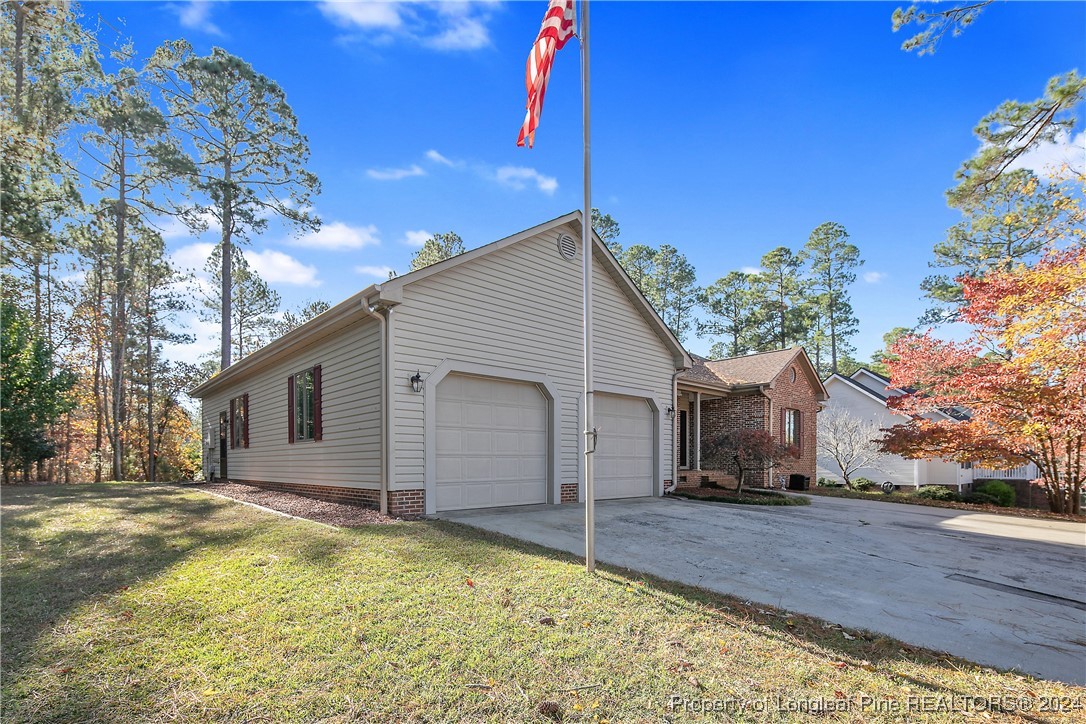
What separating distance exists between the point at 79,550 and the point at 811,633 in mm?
7685

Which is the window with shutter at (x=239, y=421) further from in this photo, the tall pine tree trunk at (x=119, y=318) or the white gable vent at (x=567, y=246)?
the white gable vent at (x=567, y=246)

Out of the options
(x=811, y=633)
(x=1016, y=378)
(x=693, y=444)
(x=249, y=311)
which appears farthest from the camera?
(x=249, y=311)

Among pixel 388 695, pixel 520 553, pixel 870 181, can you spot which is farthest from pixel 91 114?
pixel 870 181

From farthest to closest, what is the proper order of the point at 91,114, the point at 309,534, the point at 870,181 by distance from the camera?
1. the point at 91,114
2. the point at 870,181
3. the point at 309,534

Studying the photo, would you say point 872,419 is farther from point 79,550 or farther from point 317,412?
point 79,550

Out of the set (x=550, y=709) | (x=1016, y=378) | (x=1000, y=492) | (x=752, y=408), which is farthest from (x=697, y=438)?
(x=550, y=709)

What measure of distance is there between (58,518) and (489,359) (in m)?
7.23

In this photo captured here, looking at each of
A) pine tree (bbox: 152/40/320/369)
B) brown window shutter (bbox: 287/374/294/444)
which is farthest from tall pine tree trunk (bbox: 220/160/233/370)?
brown window shutter (bbox: 287/374/294/444)

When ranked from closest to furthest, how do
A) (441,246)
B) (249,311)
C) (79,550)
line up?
(79,550)
(441,246)
(249,311)

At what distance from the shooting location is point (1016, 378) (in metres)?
11.2

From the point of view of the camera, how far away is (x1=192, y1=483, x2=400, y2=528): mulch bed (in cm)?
730

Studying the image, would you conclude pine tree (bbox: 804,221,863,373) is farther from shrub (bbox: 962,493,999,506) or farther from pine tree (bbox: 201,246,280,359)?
pine tree (bbox: 201,246,280,359)

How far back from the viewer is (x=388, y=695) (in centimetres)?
286

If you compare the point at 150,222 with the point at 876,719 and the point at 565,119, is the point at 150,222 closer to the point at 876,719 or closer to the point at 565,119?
the point at 565,119
